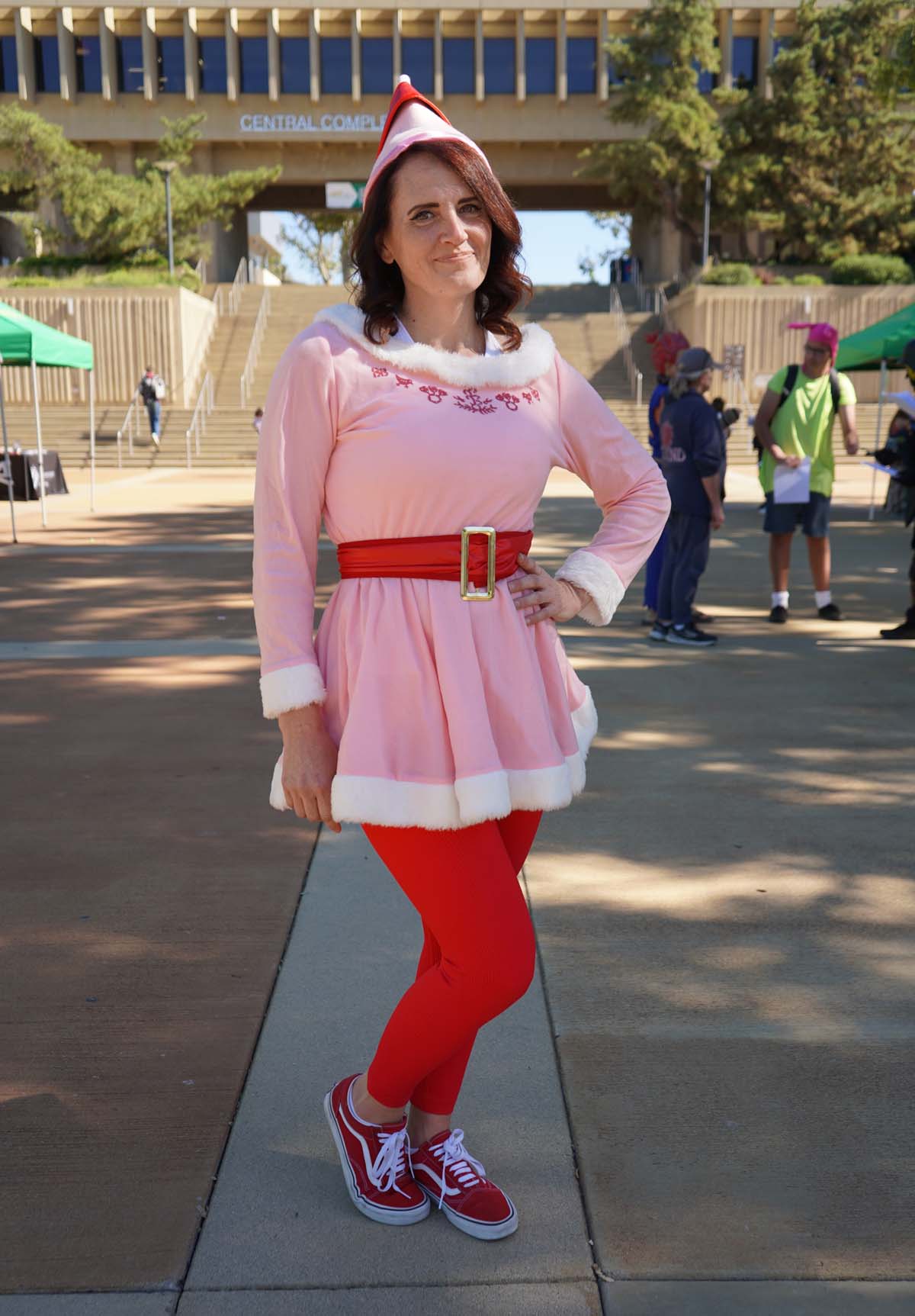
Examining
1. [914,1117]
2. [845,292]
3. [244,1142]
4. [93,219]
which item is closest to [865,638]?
[914,1117]

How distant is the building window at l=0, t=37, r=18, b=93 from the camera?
47125mm

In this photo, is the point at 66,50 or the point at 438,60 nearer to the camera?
the point at 66,50

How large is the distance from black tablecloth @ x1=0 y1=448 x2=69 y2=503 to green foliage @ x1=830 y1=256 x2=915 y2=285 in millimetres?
25236

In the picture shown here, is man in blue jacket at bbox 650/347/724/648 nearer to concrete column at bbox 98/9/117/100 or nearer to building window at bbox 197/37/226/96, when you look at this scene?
concrete column at bbox 98/9/117/100

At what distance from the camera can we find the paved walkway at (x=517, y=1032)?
7.38 feet

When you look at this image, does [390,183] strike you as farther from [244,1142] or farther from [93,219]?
[93,219]

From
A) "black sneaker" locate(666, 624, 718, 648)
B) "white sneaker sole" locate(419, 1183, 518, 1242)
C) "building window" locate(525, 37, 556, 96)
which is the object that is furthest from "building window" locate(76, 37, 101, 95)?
"white sneaker sole" locate(419, 1183, 518, 1242)

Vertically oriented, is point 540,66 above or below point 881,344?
above

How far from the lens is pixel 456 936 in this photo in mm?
2148

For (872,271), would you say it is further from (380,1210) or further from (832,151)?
(380,1210)

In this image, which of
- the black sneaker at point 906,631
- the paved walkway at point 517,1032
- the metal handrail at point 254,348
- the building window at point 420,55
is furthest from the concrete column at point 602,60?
the paved walkway at point 517,1032

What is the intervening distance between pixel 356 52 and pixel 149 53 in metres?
7.56

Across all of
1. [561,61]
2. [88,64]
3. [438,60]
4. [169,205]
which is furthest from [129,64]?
[561,61]

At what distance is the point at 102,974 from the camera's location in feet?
11.3
